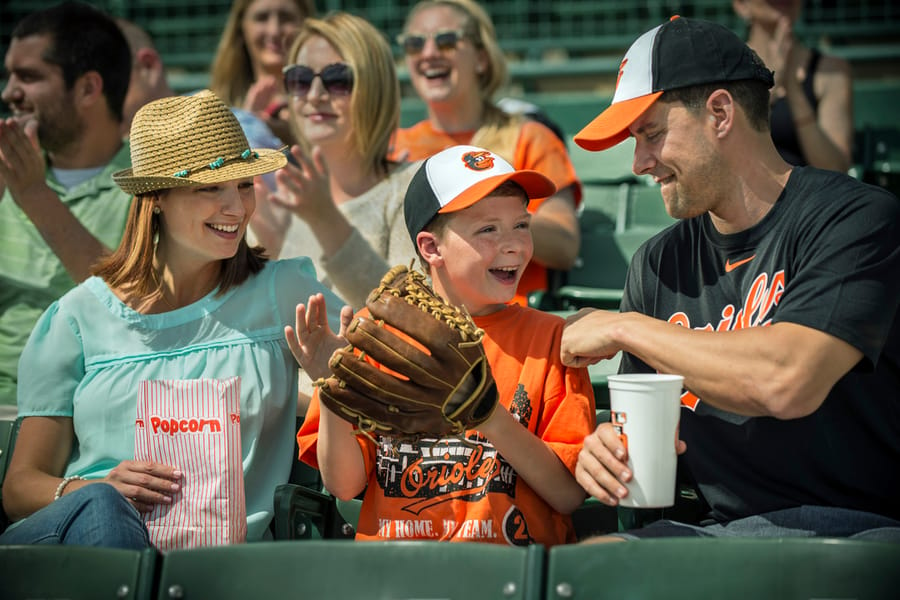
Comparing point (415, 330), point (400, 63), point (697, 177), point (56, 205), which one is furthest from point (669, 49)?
point (400, 63)

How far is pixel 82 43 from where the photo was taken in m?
3.88

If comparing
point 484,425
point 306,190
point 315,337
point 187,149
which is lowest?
point 484,425

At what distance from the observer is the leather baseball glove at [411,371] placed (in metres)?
2.03

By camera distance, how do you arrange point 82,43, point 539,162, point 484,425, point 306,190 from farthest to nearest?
point 539,162 → point 82,43 → point 306,190 → point 484,425

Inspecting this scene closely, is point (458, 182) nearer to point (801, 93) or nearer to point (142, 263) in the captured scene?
point (142, 263)

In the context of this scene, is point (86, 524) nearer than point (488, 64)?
Yes

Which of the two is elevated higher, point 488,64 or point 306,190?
point 488,64

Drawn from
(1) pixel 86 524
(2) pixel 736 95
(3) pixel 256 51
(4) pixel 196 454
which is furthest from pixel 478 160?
(3) pixel 256 51

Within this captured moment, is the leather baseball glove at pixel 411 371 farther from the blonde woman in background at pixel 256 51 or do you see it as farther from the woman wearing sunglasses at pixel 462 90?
the blonde woman in background at pixel 256 51

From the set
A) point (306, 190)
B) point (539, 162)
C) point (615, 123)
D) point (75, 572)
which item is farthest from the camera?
point (539, 162)

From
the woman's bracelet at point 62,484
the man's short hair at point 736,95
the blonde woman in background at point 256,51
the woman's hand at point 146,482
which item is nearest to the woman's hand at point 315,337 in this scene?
the woman's hand at point 146,482

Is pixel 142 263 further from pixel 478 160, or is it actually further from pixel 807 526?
pixel 807 526

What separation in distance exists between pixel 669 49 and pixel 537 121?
213 cm

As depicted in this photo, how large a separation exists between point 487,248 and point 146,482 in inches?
35.9
